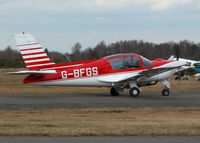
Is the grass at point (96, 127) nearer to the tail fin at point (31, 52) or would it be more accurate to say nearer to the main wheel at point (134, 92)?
the tail fin at point (31, 52)

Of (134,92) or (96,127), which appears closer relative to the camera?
(96,127)

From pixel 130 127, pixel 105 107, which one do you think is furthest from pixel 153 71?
pixel 130 127

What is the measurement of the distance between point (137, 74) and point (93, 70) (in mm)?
2512

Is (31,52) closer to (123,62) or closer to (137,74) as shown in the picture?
(123,62)

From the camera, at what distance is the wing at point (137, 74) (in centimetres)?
2345

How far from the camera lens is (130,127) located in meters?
11.7

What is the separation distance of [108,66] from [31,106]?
21.2 ft

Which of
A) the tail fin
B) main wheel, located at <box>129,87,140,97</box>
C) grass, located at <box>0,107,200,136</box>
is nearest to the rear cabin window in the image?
main wheel, located at <box>129,87,140,97</box>

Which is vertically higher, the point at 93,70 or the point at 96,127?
the point at 93,70

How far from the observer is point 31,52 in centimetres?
2314

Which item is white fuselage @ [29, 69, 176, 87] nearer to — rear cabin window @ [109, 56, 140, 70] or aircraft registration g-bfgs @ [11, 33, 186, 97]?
aircraft registration g-bfgs @ [11, 33, 186, 97]

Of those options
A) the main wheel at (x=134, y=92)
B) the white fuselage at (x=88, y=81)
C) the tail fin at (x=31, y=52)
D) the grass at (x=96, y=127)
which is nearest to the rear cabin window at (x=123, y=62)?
the white fuselage at (x=88, y=81)

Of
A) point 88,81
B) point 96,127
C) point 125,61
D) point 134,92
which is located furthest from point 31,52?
point 96,127

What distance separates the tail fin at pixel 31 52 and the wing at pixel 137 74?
3433 mm
